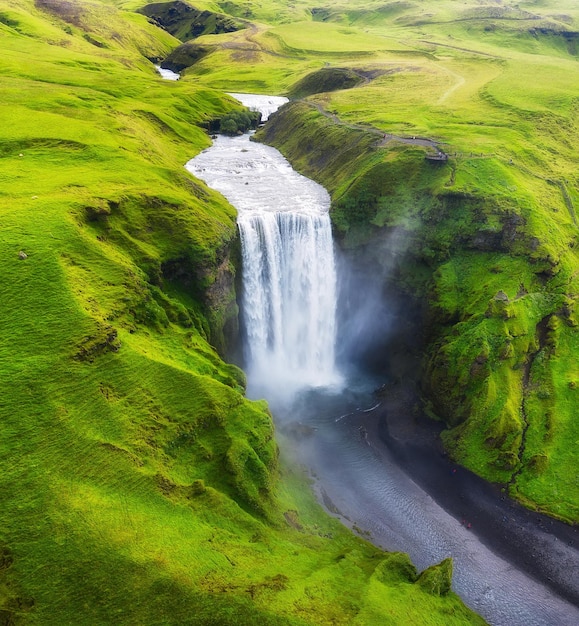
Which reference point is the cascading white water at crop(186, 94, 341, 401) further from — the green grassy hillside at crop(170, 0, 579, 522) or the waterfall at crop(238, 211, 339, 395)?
the green grassy hillside at crop(170, 0, 579, 522)

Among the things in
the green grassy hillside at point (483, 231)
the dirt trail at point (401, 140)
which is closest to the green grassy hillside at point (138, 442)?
the green grassy hillside at point (483, 231)

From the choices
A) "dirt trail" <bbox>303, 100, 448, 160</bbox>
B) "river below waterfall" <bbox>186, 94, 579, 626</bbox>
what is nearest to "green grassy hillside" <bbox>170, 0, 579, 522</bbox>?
"dirt trail" <bbox>303, 100, 448, 160</bbox>

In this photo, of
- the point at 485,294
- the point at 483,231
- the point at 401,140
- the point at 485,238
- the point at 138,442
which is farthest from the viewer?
the point at 401,140

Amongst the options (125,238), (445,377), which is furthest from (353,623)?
(125,238)

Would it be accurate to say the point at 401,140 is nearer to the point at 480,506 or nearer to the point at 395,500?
the point at 480,506

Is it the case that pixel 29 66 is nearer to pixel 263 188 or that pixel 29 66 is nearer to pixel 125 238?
pixel 263 188

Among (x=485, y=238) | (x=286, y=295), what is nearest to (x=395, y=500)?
(x=286, y=295)
